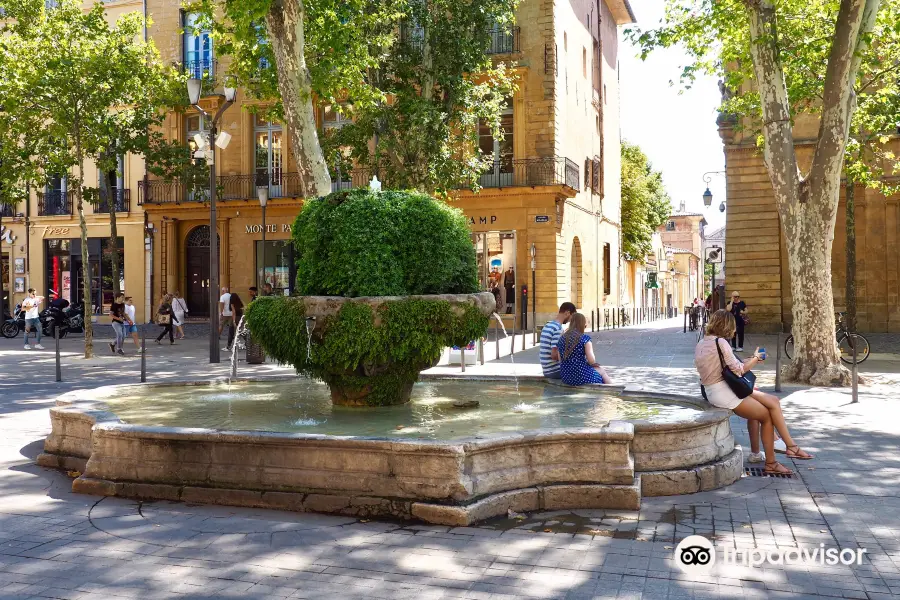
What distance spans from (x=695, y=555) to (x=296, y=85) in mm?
12236

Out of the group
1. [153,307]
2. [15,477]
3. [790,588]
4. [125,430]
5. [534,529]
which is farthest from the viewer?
[153,307]

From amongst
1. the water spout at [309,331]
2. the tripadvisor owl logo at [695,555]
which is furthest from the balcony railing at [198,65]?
the tripadvisor owl logo at [695,555]

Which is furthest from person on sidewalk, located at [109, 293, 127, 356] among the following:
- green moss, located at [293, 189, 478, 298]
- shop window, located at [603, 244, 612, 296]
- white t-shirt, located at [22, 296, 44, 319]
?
shop window, located at [603, 244, 612, 296]

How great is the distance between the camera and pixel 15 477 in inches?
278

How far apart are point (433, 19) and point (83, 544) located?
20080 millimetres

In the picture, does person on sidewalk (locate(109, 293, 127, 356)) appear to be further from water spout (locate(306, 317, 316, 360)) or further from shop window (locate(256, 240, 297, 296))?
water spout (locate(306, 317, 316, 360))

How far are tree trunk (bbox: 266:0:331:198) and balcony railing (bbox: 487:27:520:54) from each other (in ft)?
54.2

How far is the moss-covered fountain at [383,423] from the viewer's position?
19.0 feet

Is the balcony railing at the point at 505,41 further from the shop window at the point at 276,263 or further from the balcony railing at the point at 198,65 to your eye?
the balcony railing at the point at 198,65

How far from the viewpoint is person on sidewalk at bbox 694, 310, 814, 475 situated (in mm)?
7238

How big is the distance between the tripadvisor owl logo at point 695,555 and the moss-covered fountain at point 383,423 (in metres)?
0.80

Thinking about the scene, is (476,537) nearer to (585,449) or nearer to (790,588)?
(585,449)

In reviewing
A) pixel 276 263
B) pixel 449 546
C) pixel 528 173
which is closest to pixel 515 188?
pixel 528 173

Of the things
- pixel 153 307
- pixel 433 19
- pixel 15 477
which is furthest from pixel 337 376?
pixel 153 307
